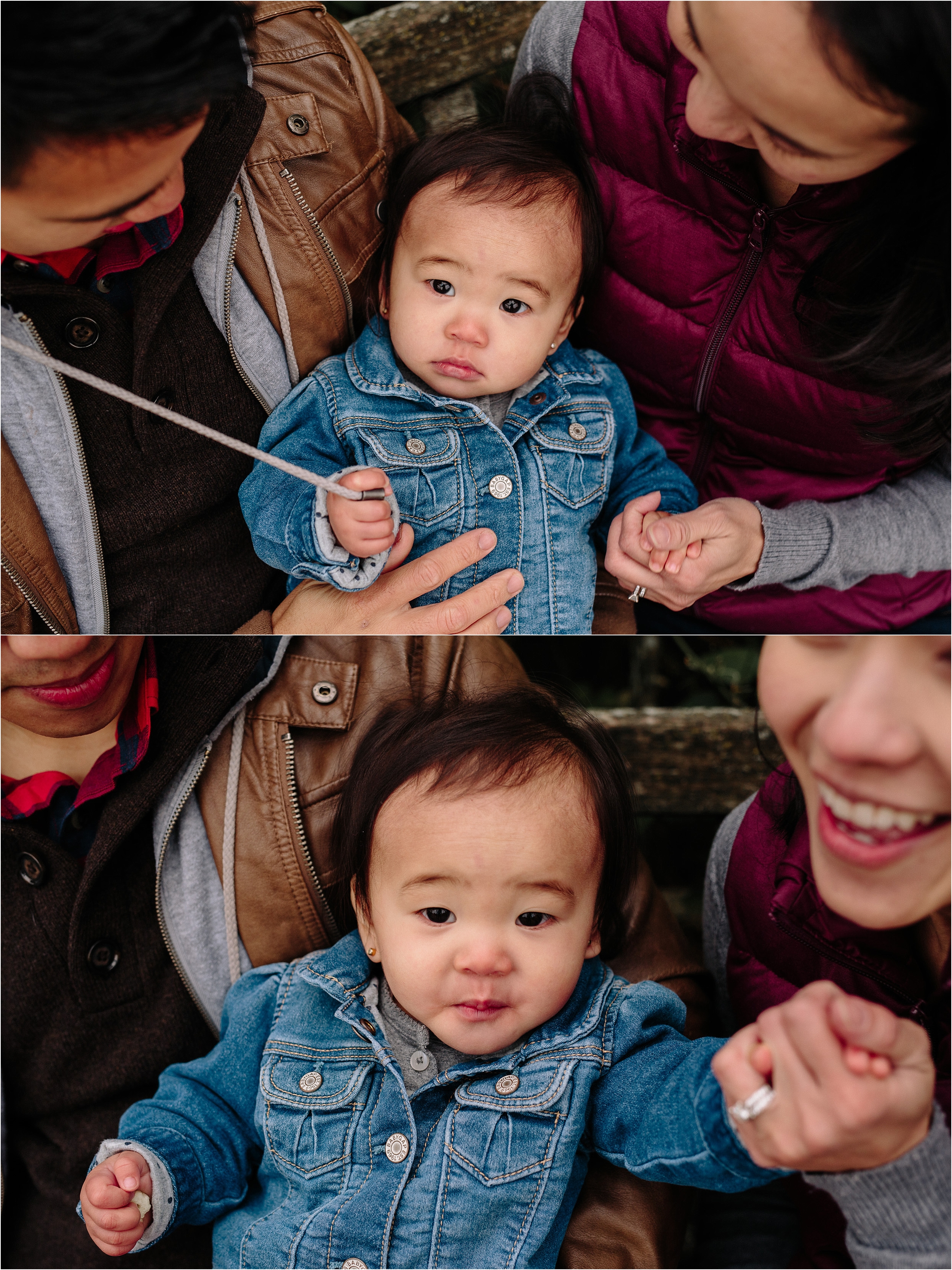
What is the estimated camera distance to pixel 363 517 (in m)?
0.70

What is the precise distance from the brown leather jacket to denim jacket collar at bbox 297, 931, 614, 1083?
49mm

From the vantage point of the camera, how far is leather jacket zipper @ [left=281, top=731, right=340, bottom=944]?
777 mm

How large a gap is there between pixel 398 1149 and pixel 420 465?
0.56 metres

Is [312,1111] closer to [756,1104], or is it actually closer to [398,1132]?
[398,1132]

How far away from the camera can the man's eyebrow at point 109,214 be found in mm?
534

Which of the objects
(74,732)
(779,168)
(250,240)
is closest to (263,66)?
(250,240)

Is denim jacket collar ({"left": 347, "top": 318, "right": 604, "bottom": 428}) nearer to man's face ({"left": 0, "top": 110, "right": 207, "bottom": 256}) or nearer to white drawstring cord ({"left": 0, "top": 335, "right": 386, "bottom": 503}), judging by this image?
white drawstring cord ({"left": 0, "top": 335, "right": 386, "bottom": 503})

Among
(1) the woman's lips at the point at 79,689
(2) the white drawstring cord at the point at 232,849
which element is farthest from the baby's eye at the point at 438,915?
(1) the woman's lips at the point at 79,689

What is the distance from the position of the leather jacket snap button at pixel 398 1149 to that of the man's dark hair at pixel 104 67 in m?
0.69

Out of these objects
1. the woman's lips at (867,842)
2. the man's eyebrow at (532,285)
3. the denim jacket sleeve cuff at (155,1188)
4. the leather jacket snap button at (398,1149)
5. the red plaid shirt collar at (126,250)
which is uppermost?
the red plaid shirt collar at (126,250)

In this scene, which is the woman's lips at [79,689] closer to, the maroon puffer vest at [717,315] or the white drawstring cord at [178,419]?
the white drawstring cord at [178,419]

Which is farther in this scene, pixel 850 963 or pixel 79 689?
pixel 79 689

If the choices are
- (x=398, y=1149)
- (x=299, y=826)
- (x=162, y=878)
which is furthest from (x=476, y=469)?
(x=398, y=1149)

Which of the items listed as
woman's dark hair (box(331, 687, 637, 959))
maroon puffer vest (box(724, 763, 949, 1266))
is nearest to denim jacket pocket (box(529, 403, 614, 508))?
woman's dark hair (box(331, 687, 637, 959))
